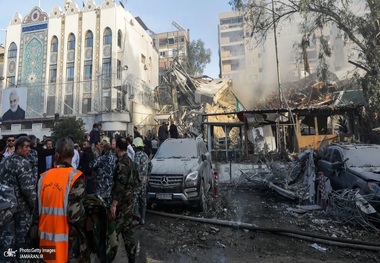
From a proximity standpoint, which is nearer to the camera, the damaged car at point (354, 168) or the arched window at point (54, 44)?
the damaged car at point (354, 168)

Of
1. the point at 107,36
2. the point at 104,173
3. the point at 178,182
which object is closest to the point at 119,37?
the point at 107,36

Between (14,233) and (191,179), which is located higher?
(191,179)

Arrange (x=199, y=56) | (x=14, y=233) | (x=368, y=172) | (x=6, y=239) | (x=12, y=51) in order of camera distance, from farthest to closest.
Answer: (x=199, y=56) → (x=12, y=51) → (x=368, y=172) → (x=14, y=233) → (x=6, y=239)

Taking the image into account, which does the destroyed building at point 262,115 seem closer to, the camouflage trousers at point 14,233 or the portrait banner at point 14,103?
the camouflage trousers at point 14,233

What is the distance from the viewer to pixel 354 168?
643cm

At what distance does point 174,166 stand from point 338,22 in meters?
14.0

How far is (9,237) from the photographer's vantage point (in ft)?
8.77

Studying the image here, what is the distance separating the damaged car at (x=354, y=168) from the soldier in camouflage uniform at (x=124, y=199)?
509cm

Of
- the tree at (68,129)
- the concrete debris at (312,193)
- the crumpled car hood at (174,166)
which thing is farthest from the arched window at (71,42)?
the crumpled car hood at (174,166)

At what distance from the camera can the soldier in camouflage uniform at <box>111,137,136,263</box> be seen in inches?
137

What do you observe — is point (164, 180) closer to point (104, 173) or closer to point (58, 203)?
point (104, 173)

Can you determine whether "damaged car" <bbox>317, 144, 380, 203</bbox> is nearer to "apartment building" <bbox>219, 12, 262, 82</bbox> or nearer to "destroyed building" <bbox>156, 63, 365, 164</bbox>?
"destroyed building" <bbox>156, 63, 365, 164</bbox>

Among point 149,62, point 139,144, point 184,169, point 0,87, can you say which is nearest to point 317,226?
point 184,169

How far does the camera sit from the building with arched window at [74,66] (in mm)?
26344
